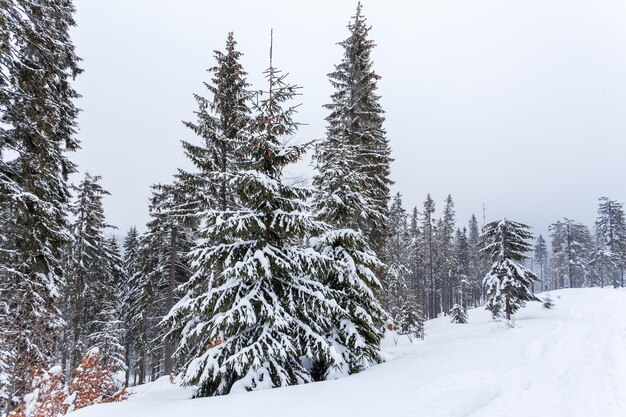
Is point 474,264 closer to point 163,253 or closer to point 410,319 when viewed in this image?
point 410,319

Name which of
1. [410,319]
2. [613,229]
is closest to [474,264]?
[613,229]

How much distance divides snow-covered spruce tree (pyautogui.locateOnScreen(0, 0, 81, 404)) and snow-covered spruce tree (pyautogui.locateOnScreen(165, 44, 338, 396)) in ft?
15.6

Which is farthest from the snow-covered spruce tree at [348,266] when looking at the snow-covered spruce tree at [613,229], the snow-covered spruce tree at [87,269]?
the snow-covered spruce tree at [613,229]

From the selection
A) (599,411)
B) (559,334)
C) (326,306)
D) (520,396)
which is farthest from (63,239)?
(559,334)

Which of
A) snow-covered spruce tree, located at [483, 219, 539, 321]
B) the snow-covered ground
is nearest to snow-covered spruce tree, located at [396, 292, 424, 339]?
snow-covered spruce tree, located at [483, 219, 539, 321]

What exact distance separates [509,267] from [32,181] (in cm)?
2327

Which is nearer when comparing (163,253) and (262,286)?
(262,286)

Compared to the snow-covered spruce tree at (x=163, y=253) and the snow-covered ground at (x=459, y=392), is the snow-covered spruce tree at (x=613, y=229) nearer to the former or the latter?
the snow-covered ground at (x=459, y=392)

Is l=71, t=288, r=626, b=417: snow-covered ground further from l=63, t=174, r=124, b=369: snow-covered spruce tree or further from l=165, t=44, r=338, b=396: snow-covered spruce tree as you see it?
l=63, t=174, r=124, b=369: snow-covered spruce tree

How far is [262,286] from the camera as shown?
8875 millimetres

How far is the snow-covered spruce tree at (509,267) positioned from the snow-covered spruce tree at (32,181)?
22.0 metres

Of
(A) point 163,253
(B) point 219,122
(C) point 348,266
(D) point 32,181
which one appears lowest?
(C) point 348,266

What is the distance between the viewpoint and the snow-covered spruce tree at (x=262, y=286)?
8.12 metres

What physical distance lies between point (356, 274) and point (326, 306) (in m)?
1.90
